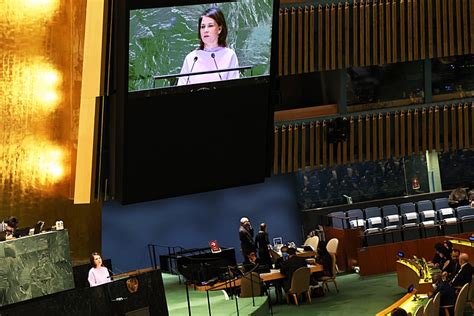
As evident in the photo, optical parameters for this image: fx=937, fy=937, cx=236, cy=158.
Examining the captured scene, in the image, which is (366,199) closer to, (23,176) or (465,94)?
(465,94)

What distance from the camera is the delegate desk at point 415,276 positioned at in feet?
46.6

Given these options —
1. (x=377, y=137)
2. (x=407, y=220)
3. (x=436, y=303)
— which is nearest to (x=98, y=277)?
(x=436, y=303)

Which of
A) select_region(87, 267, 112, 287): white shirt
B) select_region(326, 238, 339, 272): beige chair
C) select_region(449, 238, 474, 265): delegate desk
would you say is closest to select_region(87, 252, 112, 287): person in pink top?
select_region(87, 267, 112, 287): white shirt

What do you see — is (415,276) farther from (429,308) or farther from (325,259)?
(429,308)

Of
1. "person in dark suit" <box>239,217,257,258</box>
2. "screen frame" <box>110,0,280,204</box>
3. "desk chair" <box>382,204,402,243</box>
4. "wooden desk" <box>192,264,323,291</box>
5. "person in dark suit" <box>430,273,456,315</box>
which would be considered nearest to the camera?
"screen frame" <box>110,0,280,204</box>

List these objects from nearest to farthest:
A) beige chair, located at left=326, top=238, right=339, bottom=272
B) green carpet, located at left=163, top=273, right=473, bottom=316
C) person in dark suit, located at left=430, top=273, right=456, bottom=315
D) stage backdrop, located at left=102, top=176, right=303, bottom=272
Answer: person in dark suit, located at left=430, top=273, right=456, bottom=315 < green carpet, located at left=163, top=273, right=473, bottom=316 < beige chair, located at left=326, top=238, right=339, bottom=272 < stage backdrop, located at left=102, top=176, right=303, bottom=272

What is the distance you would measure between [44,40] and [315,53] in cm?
Answer: 568

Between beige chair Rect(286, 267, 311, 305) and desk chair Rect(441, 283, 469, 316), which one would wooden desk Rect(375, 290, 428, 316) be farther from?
beige chair Rect(286, 267, 311, 305)

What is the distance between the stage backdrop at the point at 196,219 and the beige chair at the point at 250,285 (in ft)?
15.3

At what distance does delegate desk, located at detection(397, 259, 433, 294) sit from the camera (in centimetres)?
1422

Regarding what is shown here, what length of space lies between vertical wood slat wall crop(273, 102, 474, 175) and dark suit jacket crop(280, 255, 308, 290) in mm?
2217

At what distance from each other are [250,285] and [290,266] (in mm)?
870

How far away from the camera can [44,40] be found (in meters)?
14.0

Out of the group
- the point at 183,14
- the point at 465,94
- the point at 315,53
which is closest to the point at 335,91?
the point at 315,53
